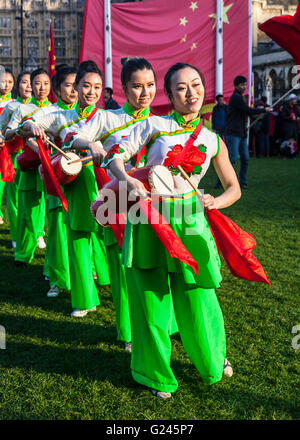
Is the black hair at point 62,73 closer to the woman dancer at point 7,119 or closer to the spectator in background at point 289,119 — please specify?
the woman dancer at point 7,119

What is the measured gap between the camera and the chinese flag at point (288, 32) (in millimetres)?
4184

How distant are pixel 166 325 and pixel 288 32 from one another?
8.29ft

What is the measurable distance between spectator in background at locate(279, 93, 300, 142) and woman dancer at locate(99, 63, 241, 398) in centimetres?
1517

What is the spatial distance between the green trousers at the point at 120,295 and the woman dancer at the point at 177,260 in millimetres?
706

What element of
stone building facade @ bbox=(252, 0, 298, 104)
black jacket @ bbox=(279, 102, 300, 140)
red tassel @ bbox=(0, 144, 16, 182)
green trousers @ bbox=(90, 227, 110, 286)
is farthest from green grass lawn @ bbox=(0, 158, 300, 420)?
stone building facade @ bbox=(252, 0, 298, 104)

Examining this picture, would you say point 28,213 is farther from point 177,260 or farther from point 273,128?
point 273,128

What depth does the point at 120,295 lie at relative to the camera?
151 inches

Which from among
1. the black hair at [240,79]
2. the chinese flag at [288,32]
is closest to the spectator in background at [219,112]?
the black hair at [240,79]

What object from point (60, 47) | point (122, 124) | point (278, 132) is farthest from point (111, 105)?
point (60, 47)

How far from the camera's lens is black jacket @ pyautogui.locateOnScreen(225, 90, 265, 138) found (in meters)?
9.93

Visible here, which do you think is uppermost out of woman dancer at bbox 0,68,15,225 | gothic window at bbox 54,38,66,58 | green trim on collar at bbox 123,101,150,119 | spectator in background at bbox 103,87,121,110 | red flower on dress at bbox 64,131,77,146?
gothic window at bbox 54,38,66,58

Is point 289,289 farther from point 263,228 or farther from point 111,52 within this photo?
point 111,52

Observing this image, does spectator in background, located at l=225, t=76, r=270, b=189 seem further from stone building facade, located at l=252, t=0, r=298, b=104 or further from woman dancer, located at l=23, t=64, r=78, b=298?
stone building facade, located at l=252, t=0, r=298, b=104

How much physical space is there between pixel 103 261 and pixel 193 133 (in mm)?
2433
